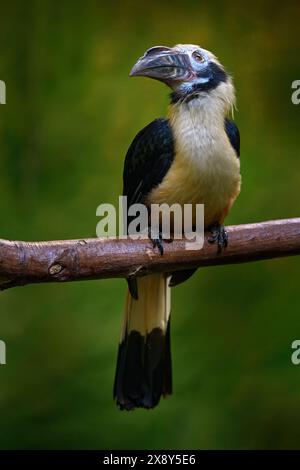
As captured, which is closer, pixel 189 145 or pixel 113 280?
pixel 189 145

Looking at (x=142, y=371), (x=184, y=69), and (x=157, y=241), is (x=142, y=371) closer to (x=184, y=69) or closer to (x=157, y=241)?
(x=157, y=241)

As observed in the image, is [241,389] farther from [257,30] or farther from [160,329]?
[257,30]

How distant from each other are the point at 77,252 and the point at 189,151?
Result: 443 millimetres

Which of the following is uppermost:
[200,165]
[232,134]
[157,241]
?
[232,134]

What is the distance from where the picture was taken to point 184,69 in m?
2.43

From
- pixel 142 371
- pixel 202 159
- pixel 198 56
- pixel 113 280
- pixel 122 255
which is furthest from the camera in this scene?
pixel 113 280

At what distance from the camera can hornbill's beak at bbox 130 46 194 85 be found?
2375 millimetres

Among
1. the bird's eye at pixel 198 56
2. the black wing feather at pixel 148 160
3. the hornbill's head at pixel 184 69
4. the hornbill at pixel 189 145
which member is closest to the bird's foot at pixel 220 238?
the hornbill at pixel 189 145

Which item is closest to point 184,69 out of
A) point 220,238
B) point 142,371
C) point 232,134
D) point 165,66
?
point 165,66

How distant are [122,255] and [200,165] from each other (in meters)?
0.34

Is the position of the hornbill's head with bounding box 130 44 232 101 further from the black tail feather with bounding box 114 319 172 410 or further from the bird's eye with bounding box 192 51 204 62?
the black tail feather with bounding box 114 319 172 410

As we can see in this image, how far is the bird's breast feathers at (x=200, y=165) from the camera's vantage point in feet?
7.75

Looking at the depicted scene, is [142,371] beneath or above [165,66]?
beneath

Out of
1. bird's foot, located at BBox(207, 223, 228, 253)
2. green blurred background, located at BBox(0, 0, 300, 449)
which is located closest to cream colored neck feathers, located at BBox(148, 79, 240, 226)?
bird's foot, located at BBox(207, 223, 228, 253)
